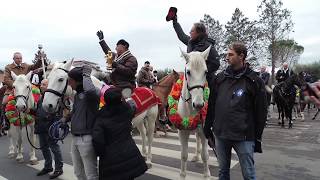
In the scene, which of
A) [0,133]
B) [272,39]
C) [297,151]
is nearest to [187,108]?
[297,151]

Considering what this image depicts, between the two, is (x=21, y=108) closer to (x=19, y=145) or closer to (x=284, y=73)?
(x=19, y=145)

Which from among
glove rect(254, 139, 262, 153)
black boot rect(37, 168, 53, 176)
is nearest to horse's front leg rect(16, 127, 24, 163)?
black boot rect(37, 168, 53, 176)

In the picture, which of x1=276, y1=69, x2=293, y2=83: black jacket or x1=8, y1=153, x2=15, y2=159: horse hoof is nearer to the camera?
x1=8, y1=153, x2=15, y2=159: horse hoof

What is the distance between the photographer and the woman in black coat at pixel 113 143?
4281 mm

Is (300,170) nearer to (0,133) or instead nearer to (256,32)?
(0,133)

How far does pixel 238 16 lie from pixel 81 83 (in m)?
39.9

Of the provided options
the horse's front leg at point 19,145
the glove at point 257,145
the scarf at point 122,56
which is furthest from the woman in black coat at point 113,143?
the horse's front leg at point 19,145

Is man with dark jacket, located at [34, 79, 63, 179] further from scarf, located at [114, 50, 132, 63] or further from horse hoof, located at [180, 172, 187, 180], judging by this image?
horse hoof, located at [180, 172, 187, 180]

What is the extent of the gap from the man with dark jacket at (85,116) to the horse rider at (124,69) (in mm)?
1476

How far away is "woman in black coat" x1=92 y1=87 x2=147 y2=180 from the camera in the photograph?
14.0ft

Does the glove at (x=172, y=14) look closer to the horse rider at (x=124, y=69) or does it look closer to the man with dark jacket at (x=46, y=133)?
the horse rider at (x=124, y=69)

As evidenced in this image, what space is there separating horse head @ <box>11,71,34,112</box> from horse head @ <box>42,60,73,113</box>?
85.3 inches

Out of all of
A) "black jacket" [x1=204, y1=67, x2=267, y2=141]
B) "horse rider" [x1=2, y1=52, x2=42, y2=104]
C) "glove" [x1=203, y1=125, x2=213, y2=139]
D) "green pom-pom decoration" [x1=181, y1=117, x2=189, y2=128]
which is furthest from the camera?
"horse rider" [x1=2, y1=52, x2=42, y2=104]

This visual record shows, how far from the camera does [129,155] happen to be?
4371 millimetres
